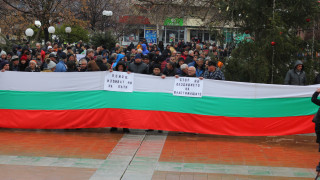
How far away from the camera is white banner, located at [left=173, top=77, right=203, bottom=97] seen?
9.48 m

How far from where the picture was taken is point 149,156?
812 cm

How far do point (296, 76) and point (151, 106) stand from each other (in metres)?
3.42

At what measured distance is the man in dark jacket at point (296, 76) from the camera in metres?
9.99

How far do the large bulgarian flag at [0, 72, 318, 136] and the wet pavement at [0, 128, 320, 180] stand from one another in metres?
0.30

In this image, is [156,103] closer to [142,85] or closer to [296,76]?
[142,85]

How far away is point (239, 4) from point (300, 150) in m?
4.03

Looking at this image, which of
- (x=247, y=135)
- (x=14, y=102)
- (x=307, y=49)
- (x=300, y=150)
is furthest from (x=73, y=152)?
(x=307, y=49)

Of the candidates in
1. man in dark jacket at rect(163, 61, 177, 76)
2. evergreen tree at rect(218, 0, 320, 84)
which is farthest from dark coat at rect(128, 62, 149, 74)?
evergreen tree at rect(218, 0, 320, 84)

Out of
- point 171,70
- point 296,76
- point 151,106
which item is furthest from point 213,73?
point 296,76

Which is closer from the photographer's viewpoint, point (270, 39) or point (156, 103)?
point (156, 103)

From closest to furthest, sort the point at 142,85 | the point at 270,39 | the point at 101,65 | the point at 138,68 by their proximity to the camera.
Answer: the point at 142,85
the point at 270,39
the point at 138,68
the point at 101,65

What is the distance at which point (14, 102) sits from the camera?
1002cm

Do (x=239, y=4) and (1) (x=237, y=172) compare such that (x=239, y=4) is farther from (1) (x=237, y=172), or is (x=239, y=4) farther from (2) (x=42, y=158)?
(2) (x=42, y=158)

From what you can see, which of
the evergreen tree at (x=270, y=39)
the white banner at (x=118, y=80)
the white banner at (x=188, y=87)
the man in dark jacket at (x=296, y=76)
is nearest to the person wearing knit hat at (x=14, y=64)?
the white banner at (x=118, y=80)
